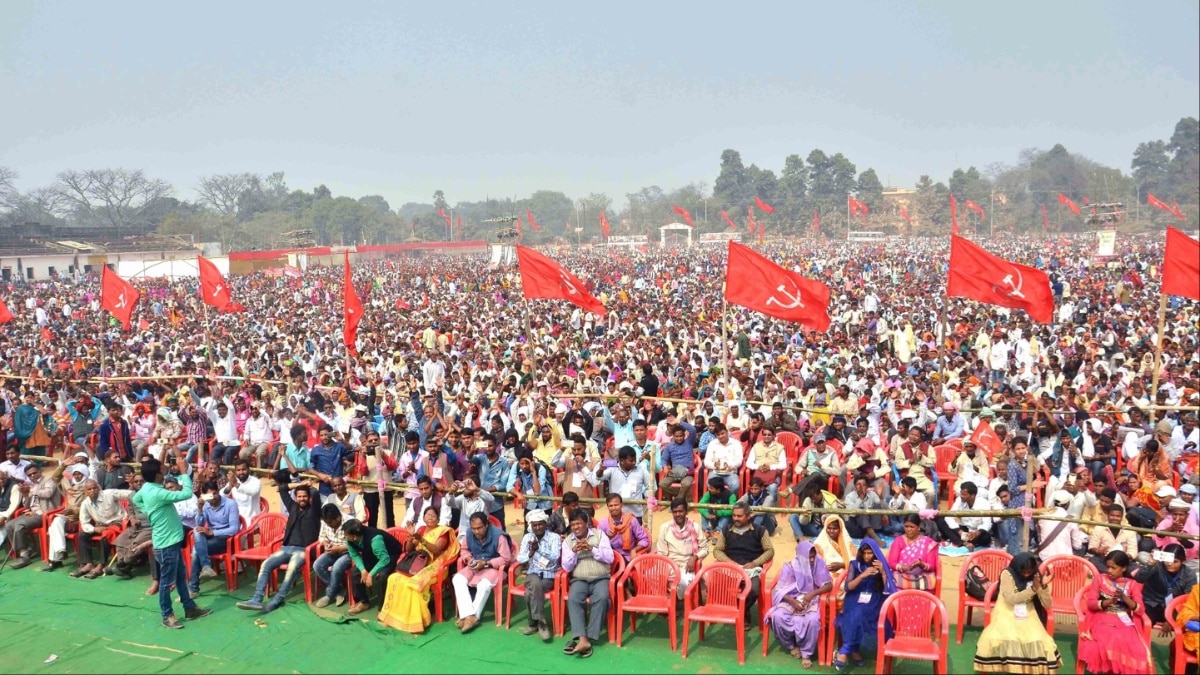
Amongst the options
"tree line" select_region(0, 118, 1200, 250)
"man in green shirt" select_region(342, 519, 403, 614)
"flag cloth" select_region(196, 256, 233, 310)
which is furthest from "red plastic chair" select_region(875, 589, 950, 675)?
"tree line" select_region(0, 118, 1200, 250)

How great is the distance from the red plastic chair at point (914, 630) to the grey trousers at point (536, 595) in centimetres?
225

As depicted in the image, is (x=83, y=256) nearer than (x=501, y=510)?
No

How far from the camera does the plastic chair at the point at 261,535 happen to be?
793 centimetres

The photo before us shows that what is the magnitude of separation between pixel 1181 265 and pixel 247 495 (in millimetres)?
Result: 9389

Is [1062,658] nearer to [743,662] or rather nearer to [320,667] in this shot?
[743,662]

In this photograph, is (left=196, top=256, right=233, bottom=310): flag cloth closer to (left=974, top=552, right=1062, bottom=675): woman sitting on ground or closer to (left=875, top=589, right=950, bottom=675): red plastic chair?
(left=875, top=589, right=950, bottom=675): red plastic chair

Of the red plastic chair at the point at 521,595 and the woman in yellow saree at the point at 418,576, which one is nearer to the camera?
the red plastic chair at the point at 521,595

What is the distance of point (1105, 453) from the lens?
9.78 metres

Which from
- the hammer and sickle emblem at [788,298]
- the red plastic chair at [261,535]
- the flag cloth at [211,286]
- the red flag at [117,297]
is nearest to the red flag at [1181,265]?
the hammer and sickle emblem at [788,298]

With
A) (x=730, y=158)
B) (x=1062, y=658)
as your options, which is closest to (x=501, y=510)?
(x=1062, y=658)

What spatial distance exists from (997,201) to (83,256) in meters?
72.4

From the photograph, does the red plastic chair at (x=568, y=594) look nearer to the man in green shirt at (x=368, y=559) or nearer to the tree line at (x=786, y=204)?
the man in green shirt at (x=368, y=559)

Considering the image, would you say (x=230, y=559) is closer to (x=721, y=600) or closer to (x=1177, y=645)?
(x=721, y=600)

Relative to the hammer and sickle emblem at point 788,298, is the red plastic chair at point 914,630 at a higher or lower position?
lower
